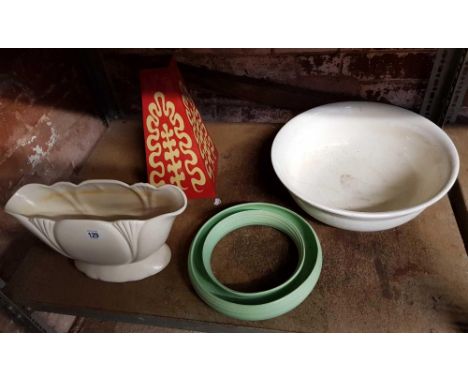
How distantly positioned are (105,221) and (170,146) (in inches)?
10.2

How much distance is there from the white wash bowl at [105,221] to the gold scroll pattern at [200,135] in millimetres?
190

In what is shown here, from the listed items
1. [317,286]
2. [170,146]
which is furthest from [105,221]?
[317,286]

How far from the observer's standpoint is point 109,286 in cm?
73

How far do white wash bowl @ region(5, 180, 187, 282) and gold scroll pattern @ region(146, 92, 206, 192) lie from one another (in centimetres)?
10

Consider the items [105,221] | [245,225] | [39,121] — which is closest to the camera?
[105,221]

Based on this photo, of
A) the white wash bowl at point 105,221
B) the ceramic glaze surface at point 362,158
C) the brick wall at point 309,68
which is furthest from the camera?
the brick wall at point 309,68

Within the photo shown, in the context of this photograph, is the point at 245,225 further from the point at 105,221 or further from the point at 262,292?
the point at 105,221

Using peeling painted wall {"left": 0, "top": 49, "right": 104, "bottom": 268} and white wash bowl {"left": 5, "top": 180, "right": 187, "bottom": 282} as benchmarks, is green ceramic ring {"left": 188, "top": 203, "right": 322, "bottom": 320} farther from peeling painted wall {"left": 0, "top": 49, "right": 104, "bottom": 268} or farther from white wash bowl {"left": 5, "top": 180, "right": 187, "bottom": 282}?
peeling painted wall {"left": 0, "top": 49, "right": 104, "bottom": 268}

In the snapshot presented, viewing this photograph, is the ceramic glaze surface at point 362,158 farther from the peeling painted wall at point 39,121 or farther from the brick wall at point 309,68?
the peeling painted wall at point 39,121

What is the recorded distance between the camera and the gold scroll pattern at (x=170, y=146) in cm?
80

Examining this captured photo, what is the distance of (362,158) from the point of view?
0.86 m

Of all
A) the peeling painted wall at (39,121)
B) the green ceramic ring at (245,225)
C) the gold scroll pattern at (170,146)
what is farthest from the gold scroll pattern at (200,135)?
the peeling painted wall at (39,121)

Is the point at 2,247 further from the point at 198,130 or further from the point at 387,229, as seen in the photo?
the point at 387,229

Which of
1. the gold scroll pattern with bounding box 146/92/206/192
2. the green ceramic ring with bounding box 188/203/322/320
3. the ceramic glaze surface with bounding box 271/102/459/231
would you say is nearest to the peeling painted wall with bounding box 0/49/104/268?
the gold scroll pattern with bounding box 146/92/206/192
